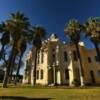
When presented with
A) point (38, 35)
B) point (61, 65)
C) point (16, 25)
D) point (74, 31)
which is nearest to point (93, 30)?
point (74, 31)

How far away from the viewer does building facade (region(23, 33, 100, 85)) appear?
38366 millimetres

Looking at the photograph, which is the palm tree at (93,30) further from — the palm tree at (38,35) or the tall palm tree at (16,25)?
the tall palm tree at (16,25)

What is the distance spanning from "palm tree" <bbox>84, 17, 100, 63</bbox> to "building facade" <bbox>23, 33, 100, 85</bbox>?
18.3ft

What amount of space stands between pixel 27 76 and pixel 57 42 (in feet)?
39.4

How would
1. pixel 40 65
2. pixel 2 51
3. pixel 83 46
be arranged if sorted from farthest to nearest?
pixel 83 46 → pixel 40 65 → pixel 2 51

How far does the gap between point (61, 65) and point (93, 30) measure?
11113 millimetres

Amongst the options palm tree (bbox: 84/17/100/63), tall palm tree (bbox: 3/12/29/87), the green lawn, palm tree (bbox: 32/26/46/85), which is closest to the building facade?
palm tree (bbox: 32/26/46/85)

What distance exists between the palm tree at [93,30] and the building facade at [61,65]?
5.57 meters

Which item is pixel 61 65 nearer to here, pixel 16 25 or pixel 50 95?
pixel 16 25

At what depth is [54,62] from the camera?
39.8m

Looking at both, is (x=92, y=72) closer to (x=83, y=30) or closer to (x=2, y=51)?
(x=83, y=30)

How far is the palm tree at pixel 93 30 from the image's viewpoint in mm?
33469

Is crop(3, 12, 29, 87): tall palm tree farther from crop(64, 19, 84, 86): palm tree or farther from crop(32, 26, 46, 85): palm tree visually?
crop(64, 19, 84, 86): palm tree

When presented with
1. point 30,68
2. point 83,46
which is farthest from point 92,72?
point 30,68
